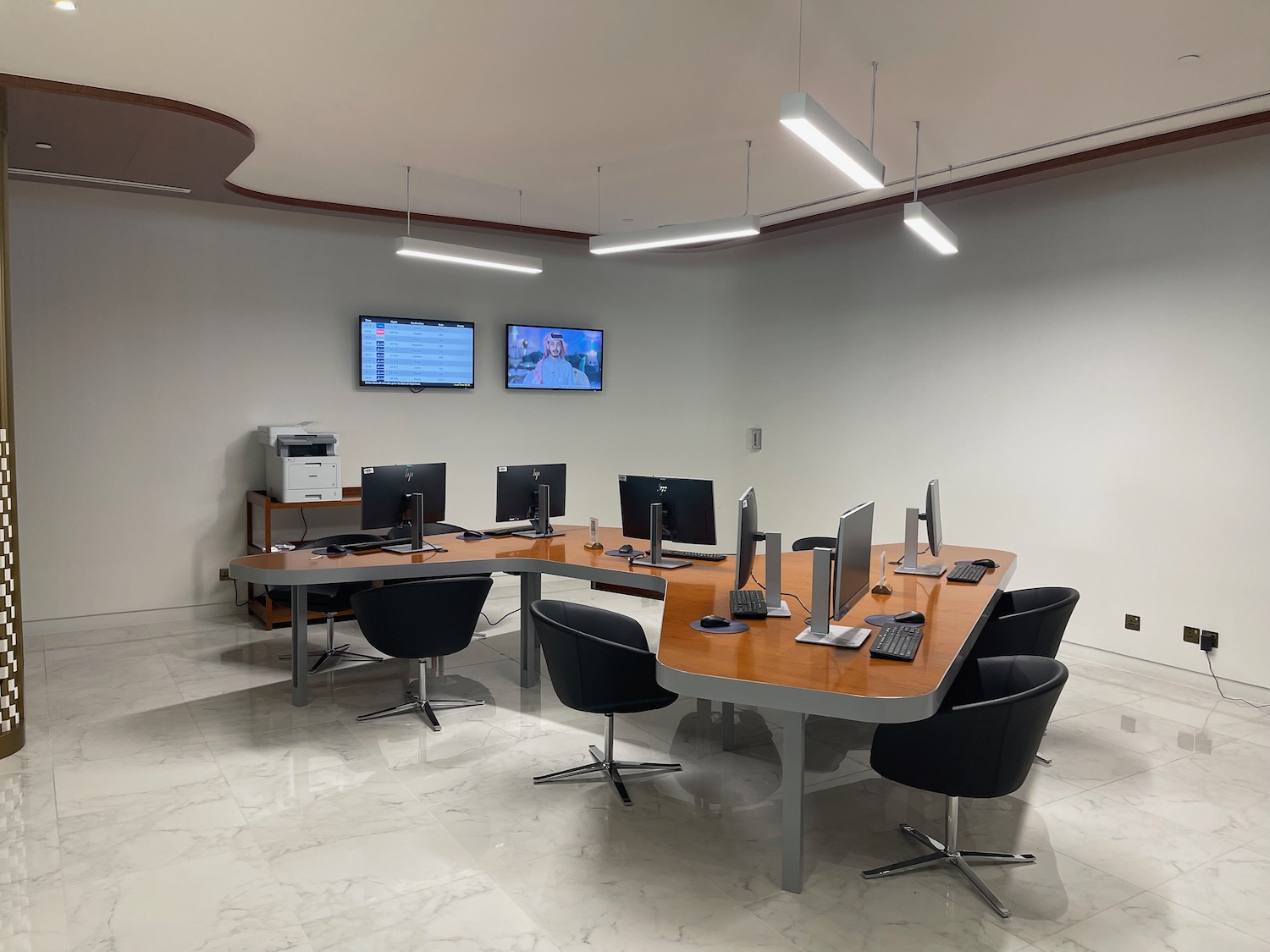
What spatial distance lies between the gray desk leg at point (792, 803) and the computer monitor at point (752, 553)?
0.77m

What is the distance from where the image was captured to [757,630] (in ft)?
11.0

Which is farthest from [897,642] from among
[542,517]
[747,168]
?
[747,168]

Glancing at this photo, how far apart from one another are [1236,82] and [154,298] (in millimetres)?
6679

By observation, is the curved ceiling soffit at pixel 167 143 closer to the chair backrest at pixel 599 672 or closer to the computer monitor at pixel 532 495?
the computer monitor at pixel 532 495

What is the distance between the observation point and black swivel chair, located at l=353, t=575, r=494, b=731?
14.0ft

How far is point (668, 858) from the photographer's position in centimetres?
312

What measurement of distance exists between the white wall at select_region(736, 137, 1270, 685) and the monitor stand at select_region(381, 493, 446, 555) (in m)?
3.83

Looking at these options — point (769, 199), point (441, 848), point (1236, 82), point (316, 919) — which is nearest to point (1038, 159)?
point (1236, 82)

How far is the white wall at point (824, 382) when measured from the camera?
520cm

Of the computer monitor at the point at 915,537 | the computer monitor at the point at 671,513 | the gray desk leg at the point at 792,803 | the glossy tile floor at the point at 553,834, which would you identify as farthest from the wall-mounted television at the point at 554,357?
the gray desk leg at the point at 792,803

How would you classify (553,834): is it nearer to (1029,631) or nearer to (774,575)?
(774,575)

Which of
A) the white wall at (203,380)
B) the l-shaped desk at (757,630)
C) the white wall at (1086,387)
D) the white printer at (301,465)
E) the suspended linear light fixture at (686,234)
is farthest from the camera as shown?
the white printer at (301,465)

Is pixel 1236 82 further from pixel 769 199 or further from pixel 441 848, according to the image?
pixel 441 848

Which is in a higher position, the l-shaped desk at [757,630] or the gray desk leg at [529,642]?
the l-shaped desk at [757,630]
